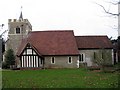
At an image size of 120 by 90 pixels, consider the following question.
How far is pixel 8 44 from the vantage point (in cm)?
5872

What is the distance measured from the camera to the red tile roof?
169 ft

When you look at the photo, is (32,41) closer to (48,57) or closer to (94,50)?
(48,57)

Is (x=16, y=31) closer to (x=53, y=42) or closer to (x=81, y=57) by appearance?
(x=53, y=42)

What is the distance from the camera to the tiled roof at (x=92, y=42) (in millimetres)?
55156

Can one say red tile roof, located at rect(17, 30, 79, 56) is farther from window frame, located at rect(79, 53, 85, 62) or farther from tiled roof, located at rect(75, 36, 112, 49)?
window frame, located at rect(79, 53, 85, 62)

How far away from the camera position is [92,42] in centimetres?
5622

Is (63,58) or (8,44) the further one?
(8,44)

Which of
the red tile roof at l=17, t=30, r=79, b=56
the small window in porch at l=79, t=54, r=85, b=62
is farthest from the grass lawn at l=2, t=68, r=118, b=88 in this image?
the small window in porch at l=79, t=54, r=85, b=62

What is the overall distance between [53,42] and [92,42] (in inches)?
286

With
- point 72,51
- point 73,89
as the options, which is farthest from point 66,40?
point 73,89

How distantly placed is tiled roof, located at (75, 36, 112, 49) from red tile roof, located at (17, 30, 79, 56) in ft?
8.26

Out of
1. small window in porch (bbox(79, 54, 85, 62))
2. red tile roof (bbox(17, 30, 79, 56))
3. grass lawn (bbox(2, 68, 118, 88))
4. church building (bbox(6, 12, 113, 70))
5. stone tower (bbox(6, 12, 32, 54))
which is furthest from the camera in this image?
stone tower (bbox(6, 12, 32, 54))

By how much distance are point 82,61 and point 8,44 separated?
14.2 m

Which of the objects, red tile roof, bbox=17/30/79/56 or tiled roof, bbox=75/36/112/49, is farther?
tiled roof, bbox=75/36/112/49
